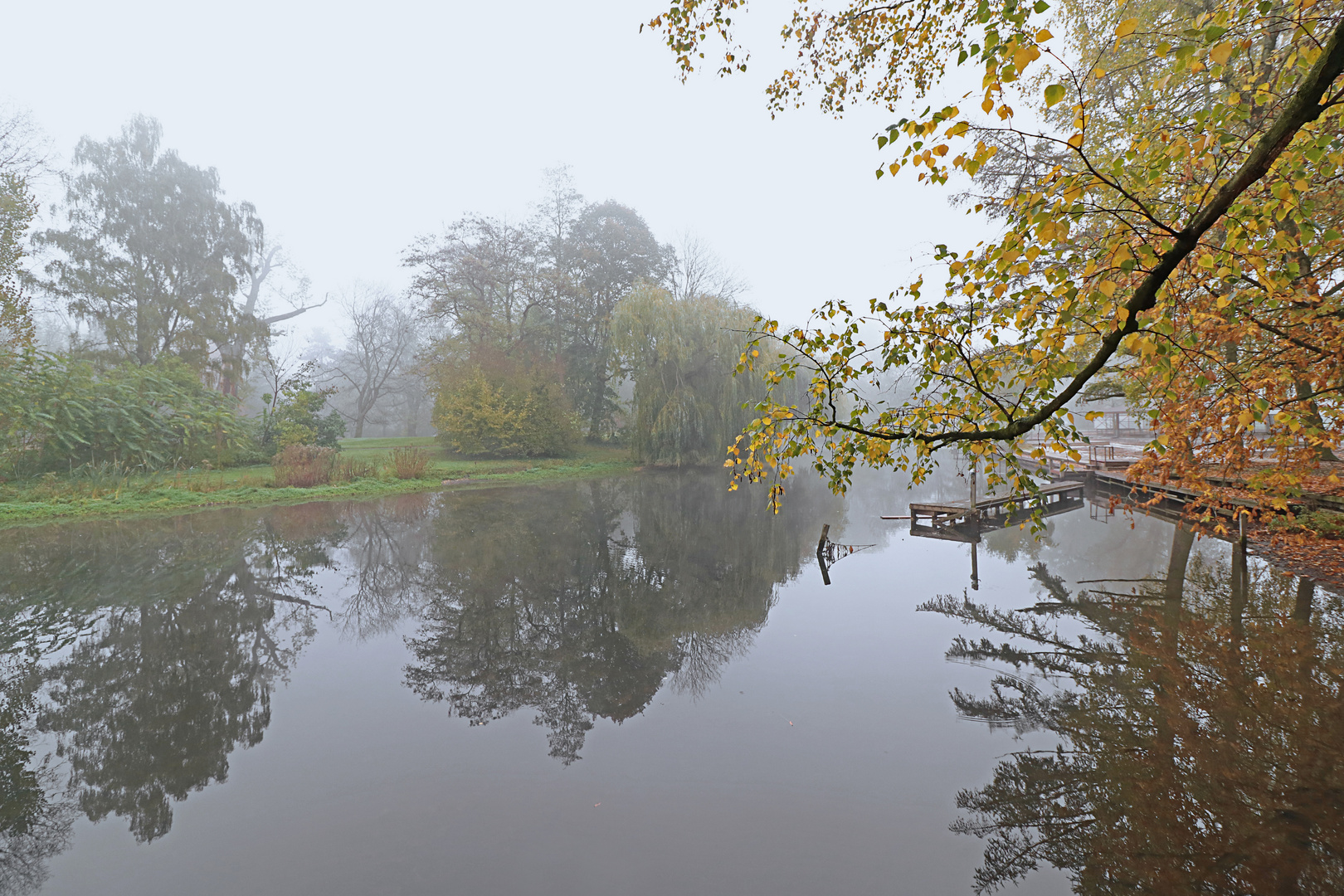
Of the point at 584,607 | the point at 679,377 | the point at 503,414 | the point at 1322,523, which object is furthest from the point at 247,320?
the point at 1322,523

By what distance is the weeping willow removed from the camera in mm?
23875

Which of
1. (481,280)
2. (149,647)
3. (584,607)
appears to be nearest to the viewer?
(149,647)

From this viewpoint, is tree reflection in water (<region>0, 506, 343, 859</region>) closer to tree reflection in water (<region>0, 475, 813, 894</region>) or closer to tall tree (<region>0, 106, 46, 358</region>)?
tree reflection in water (<region>0, 475, 813, 894</region>)

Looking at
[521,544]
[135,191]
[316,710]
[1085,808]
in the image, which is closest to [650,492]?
[521,544]

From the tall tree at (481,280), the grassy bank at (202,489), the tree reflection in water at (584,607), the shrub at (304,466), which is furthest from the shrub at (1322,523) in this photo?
the tall tree at (481,280)

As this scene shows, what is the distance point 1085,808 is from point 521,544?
29.7ft

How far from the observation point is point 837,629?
22.4 feet

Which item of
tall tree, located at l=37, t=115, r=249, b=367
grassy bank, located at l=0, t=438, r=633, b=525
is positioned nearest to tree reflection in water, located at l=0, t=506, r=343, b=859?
grassy bank, located at l=0, t=438, r=633, b=525

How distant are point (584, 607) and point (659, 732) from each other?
9.73 feet

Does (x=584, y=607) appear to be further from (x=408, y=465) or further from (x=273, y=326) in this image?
(x=273, y=326)

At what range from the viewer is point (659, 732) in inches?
181

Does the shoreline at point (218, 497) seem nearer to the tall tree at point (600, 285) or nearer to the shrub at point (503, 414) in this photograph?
the shrub at point (503, 414)

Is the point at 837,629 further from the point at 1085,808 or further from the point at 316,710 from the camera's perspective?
the point at 316,710

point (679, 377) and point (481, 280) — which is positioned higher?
point (481, 280)
